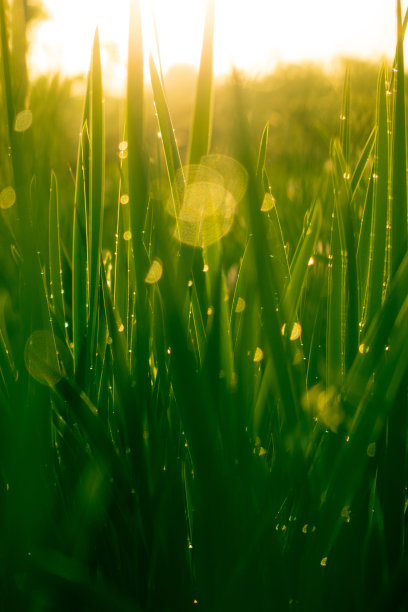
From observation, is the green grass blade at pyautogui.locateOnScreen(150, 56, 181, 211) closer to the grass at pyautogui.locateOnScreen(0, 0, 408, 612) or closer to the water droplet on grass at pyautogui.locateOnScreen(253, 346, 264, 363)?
the grass at pyautogui.locateOnScreen(0, 0, 408, 612)

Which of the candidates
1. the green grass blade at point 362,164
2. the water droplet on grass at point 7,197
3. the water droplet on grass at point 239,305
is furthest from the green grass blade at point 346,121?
the water droplet on grass at point 7,197

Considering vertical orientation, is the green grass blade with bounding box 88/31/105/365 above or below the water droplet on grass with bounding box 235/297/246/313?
above

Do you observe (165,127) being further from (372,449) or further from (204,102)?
(372,449)

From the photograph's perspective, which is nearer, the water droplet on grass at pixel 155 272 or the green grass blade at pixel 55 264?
the water droplet on grass at pixel 155 272

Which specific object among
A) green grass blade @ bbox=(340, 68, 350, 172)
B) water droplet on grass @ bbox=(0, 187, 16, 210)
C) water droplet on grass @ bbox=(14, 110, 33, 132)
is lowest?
water droplet on grass @ bbox=(0, 187, 16, 210)

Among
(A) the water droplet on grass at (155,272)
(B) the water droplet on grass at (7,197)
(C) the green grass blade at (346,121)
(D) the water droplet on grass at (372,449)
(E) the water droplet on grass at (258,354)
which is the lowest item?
(D) the water droplet on grass at (372,449)

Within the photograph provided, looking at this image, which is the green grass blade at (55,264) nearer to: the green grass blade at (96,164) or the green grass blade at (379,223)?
the green grass blade at (96,164)

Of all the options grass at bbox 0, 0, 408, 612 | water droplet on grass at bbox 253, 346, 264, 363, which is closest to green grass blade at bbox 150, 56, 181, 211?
grass at bbox 0, 0, 408, 612

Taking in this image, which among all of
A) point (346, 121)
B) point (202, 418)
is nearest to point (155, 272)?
point (202, 418)

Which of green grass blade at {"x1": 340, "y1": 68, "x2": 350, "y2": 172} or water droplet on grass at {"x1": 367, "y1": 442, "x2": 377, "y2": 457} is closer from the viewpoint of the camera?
water droplet on grass at {"x1": 367, "y1": 442, "x2": 377, "y2": 457}
